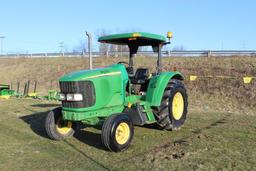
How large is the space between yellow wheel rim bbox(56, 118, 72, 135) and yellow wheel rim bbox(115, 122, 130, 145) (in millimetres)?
1720

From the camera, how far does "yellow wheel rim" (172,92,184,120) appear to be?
9288 millimetres

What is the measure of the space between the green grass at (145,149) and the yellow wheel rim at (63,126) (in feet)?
0.86

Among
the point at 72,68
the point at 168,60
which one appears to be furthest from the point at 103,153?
the point at 72,68

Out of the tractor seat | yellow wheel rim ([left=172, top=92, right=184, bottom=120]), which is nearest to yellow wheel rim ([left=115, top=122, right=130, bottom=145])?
the tractor seat

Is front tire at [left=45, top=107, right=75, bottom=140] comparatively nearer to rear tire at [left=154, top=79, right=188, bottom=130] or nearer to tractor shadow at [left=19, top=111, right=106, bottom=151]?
tractor shadow at [left=19, top=111, right=106, bottom=151]

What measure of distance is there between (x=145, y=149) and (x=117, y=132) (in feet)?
2.07

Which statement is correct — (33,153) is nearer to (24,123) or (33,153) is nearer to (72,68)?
(24,123)

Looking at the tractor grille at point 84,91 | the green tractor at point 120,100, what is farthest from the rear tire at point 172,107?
the tractor grille at point 84,91

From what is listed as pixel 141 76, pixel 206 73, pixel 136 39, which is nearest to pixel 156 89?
pixel 141 76

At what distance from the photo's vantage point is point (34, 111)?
12.9 m

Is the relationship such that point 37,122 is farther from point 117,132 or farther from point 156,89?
point 117,132

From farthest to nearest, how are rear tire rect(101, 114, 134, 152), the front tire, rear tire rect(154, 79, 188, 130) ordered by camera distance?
1. rear tire rect(154, 79, 188, 130)
2. the front tire
3. rear tire rect(101, 114, 134, 152)

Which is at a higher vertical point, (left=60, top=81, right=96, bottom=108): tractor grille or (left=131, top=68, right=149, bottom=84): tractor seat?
(left=131, top=68, right=149, bottom=84): tractor seat

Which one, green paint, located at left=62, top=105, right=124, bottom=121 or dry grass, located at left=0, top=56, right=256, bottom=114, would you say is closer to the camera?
green paint, located at left=62, top=105, right=124, bottom=121
